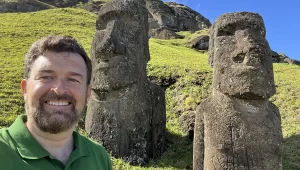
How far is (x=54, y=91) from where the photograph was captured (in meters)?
2.60

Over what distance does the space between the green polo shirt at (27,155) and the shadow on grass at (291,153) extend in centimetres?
544

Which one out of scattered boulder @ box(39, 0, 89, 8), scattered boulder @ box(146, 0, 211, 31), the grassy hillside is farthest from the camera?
scattered boulder @ box(39, 0, 89, 8)

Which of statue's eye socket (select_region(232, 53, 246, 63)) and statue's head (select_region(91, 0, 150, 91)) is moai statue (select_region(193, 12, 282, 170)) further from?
statue's head (select_region(91, 0, 150, 91))

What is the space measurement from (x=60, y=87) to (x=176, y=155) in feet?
17.9

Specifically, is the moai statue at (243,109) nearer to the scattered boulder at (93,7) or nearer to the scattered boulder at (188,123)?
the scattered boulder at (188,123)

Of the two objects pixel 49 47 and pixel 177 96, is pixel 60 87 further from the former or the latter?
pixel 177 96

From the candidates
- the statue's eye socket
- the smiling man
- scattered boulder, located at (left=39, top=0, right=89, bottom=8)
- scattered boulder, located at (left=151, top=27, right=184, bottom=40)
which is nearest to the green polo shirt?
the smiling man

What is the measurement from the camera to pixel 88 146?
3.00m

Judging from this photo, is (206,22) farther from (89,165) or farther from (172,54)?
(89,165)

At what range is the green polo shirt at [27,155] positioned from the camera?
8.02 feet

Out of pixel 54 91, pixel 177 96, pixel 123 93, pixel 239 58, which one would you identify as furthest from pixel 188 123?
pixel 54 91

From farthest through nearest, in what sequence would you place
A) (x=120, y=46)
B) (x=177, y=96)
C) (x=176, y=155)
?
(x=177, y=96) → (x=176, y=155) → (x=120, y=46)

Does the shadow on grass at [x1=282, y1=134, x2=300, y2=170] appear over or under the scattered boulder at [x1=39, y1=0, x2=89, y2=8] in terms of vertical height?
under

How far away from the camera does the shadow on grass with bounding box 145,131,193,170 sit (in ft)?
23.8
